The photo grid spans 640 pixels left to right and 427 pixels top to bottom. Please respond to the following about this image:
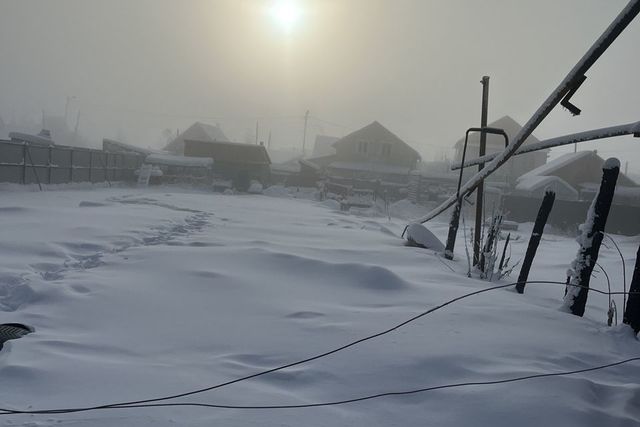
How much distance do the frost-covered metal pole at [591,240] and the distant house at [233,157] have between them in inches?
1240

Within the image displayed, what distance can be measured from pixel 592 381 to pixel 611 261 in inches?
401

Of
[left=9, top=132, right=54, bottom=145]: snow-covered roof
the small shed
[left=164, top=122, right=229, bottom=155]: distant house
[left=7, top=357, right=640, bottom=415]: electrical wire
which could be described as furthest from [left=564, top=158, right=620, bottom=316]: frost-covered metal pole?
[left=164, top=122, right=229, bottom=155]: distant house

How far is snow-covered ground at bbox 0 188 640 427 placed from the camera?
6.97ft

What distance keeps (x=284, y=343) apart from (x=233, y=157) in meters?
34.4

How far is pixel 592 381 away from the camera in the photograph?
246 cm

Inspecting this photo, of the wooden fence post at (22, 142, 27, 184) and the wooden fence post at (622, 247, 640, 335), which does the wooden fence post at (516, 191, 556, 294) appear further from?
the wooden fence post at (22, 142, 27, 184)

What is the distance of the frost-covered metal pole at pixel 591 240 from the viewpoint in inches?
155

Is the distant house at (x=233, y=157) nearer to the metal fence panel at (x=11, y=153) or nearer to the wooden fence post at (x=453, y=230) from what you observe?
the metal fence panel at (x=11, y=153)

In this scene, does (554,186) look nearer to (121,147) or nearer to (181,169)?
(181,169)

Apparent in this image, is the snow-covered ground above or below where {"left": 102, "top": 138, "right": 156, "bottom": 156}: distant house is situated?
below

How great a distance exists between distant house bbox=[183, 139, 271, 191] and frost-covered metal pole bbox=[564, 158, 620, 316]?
3150cm

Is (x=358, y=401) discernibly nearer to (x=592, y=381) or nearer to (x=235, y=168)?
(x=592, y=381)

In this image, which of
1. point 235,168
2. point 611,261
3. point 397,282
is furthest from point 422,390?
point 235,168

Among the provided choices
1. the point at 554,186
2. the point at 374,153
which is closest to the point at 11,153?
the point at 374,153
